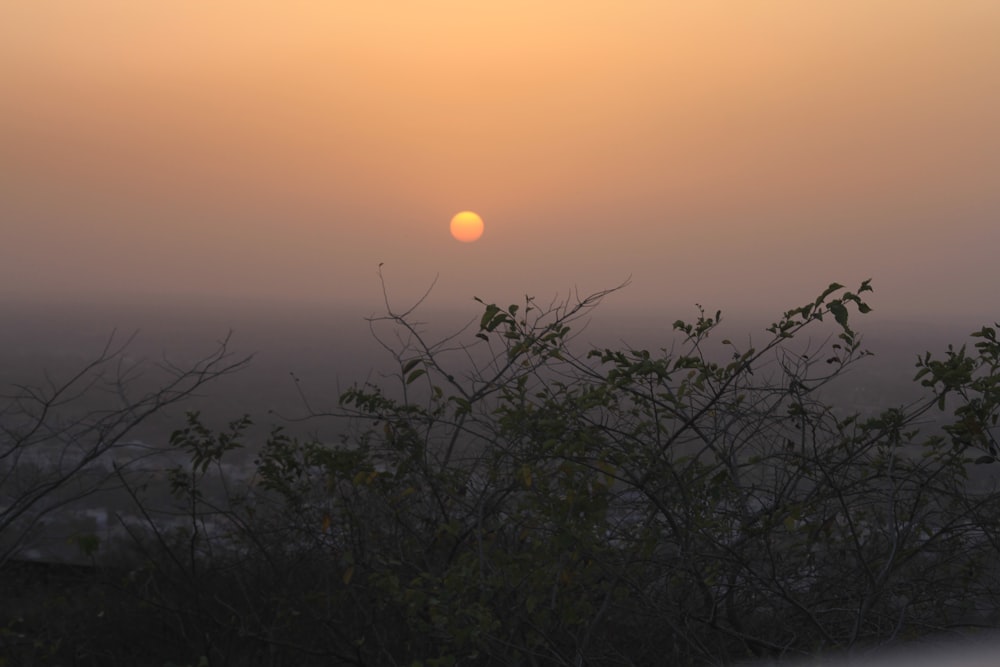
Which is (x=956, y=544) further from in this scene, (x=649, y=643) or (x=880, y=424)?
(x=649, y=643)

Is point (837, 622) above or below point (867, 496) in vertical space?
below

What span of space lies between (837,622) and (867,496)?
32.1 inches

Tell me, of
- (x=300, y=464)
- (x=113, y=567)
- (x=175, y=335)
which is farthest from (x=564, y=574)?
(x=175, y=335)

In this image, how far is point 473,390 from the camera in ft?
14.8

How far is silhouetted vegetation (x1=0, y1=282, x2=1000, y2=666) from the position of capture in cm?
320

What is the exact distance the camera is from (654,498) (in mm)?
3307

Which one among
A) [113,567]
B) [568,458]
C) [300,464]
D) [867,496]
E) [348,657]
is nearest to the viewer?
[568,458]

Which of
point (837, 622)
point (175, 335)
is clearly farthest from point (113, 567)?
point (175, 335)

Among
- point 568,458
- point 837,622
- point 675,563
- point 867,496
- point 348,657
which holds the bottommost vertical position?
point 348,657

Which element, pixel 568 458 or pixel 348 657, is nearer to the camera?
pixel 568 458

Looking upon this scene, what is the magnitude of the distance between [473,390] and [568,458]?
56.9 inches

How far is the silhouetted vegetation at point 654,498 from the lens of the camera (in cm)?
320

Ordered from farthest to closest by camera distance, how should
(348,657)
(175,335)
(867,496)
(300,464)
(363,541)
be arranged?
(175,335)
(300,464)
(363,541)
(348,657)
(867,496)

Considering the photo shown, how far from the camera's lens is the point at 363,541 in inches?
191
